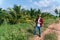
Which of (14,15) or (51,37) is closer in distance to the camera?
(51,37)

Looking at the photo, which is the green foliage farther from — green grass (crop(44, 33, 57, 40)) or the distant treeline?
the distant treeline

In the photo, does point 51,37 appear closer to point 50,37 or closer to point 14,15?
point 50,37

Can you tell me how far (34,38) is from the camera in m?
18.3

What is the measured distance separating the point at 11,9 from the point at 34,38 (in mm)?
9028

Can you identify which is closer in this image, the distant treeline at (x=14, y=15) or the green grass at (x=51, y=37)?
the green grass at (x=51, y=37)

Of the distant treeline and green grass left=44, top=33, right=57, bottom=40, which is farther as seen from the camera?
the distant treeline

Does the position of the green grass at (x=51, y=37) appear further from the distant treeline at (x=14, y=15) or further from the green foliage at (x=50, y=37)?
the distant treeline at (x=14, y=15)

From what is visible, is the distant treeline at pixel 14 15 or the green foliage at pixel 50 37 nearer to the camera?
the green foliage at pixel 50 37

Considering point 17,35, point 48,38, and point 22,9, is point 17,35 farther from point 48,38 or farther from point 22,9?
point 22,9

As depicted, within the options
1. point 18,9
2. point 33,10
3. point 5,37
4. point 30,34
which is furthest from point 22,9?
point 5,37

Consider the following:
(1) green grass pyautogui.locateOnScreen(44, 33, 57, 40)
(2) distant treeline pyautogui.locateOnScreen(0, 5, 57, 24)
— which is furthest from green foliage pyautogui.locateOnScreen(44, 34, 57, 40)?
(2) distant treeline pyautogui.locateOnScreen(0, 5, 57, 24)

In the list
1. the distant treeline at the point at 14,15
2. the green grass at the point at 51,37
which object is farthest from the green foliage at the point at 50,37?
the distant treeline at the point at 14,15

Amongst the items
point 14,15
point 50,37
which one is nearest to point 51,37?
point 50,37

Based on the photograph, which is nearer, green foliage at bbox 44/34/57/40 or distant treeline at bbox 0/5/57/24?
green foliage at bbox 44/34/57/40
